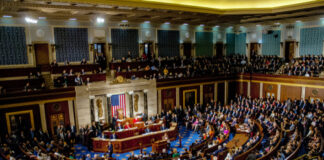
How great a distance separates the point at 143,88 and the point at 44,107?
783 centimetres

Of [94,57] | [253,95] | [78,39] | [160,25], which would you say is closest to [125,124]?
[94,57]

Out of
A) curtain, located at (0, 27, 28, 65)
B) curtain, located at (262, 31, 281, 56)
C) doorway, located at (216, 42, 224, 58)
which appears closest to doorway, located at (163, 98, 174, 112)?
doorway, located at (216, 42, 224, 58)

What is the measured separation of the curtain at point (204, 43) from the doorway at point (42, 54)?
16.7 m

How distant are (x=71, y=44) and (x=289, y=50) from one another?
919 inches

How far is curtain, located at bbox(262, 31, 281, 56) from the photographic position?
86.4 ft

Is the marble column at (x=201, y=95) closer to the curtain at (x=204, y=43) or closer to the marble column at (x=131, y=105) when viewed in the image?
the curtain at (x=204, y=43)

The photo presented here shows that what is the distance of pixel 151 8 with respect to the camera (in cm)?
1633

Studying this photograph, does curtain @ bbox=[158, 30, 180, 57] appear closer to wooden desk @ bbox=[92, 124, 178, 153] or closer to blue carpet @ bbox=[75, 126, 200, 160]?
blue carpet @ bbox=[75, 126, 200, 160]

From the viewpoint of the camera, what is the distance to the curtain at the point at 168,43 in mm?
25047

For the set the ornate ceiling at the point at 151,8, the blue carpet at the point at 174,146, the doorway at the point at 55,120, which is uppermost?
the ornate ceiling at the point at 151,8

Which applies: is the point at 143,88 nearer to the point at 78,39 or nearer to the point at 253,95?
the point at 78,39

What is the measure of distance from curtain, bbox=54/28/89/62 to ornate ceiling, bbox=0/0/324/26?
1424 mm

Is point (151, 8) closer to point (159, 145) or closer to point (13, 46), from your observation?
point (159, 145)

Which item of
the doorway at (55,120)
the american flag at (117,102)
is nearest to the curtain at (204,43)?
the american flag at (117,102)
